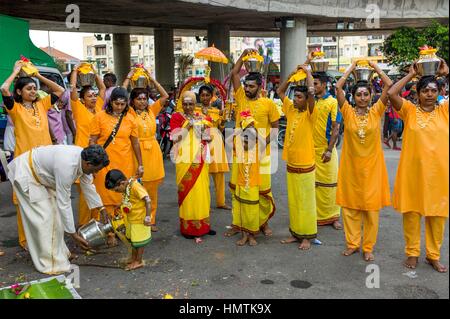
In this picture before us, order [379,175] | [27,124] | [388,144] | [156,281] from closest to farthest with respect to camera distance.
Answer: [156,281], [379,175], [27,124], [388,144]

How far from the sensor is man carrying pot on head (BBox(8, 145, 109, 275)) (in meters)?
3.88

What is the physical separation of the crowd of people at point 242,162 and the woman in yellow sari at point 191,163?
0.04ft

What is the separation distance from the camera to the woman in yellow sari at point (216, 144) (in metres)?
5.66

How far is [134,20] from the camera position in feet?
55.2

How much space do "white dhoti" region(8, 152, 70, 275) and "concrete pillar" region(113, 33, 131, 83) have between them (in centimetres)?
2071

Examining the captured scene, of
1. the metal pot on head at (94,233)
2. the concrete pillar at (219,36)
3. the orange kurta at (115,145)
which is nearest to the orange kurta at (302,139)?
the orange kurta at (115,145)

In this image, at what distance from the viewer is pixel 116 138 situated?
15.5 feet

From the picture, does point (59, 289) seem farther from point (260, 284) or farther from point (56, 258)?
point (260, 284)

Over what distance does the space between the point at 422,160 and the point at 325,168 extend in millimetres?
1542

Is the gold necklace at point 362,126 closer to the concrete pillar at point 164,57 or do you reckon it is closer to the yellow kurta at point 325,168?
the yellow kurta at point 325,168

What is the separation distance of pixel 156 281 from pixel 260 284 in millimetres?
926

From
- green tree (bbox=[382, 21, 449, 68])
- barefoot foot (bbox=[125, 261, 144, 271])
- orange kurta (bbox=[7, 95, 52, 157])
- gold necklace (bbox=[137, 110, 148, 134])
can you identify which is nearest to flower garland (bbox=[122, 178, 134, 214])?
barefoot foot (bbox=[125, 261, 144, 271])

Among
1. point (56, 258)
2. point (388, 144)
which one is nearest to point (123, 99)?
point (56, 258)

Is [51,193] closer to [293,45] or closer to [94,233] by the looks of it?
[94,233]
